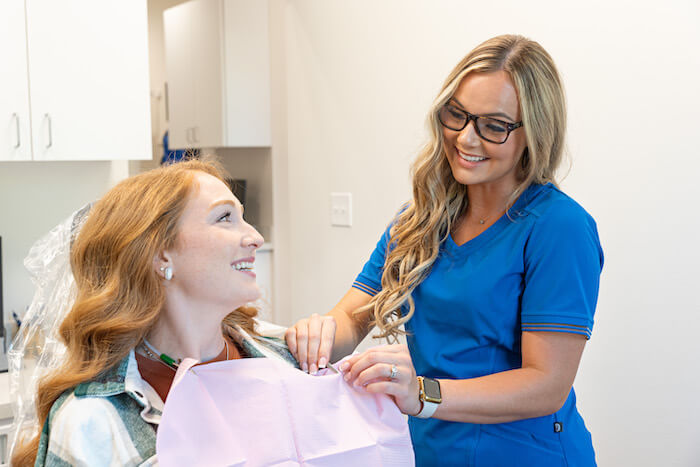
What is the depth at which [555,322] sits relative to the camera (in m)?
1.21

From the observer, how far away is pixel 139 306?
1.14 meters

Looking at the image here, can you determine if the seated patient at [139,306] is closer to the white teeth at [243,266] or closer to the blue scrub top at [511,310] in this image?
the white teeth at [243,266]

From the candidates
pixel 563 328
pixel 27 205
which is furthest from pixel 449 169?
pixel 27 205

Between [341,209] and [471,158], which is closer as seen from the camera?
[471,158]

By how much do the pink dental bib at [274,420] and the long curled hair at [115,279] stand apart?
0.43 ft

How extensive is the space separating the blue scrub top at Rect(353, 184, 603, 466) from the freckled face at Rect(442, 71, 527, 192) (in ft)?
0.30

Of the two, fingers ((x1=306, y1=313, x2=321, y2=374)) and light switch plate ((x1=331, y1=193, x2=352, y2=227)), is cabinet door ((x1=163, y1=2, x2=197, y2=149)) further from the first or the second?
fingers ((x1=306, y1=313, x2=321, y2=374))

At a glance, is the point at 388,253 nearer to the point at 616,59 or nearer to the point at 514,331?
the point at 514,331

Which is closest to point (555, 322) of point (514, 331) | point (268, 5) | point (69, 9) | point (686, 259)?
point (514, 331)

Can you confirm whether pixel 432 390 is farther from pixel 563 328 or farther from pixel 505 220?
pixel 505 220

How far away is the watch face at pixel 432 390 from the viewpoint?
1172 mm

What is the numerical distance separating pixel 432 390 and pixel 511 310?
0.76ft

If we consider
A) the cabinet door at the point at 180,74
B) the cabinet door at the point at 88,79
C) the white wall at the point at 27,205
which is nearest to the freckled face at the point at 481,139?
the cabinet door at the point at 88,79

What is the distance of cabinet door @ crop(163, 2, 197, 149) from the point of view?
362 centimetres
